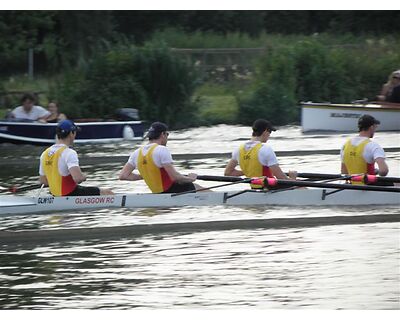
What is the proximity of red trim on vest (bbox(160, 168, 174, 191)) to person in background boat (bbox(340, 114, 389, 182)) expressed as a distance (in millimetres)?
2359

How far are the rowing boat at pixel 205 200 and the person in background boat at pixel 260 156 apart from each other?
26 centimetres

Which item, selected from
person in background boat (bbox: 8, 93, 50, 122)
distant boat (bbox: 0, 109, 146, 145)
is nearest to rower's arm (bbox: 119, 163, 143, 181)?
distant boat (bbox: 0, 109, 146, 145)

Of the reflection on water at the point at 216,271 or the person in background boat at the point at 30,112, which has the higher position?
the person in background boat at the point at 30,112

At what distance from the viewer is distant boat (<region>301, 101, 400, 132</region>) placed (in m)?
25.6

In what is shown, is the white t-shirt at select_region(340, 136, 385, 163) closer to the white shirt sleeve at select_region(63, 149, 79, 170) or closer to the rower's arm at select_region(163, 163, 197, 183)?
the rower's arm at select_region(163, 163, 197, 183)

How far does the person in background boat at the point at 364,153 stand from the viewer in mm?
13797

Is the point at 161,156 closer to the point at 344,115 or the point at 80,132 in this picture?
the point at 80,132

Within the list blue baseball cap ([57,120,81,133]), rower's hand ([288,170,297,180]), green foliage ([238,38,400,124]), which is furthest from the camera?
green foliage ([238,38,400,124])

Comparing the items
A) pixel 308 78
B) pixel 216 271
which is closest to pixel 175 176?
pixel 216 271

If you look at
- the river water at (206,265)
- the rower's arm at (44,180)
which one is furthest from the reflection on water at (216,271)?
the rower's arm at (44,180)

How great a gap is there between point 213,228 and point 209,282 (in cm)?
257

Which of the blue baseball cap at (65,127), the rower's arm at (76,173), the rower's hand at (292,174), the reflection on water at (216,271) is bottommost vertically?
the reflection on water at (216,271)

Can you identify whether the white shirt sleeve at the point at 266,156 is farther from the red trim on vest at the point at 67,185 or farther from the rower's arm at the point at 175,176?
the red trim on vest at the point at 67,185

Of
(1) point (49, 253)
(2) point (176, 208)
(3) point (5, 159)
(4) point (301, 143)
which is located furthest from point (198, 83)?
(1) point (49, 253)
